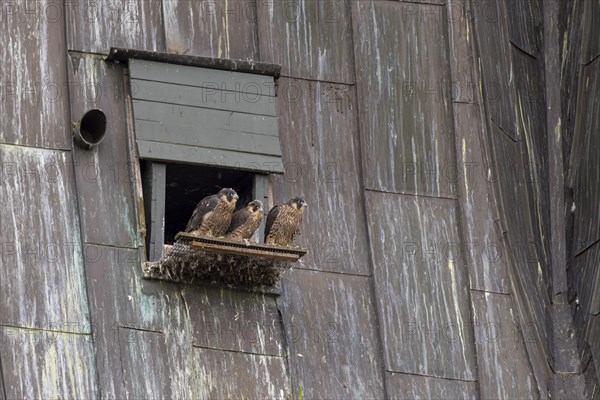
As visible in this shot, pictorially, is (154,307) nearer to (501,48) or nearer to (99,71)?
(99,71)

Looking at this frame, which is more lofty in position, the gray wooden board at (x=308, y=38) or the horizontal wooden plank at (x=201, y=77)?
the gray wooden board at (x=308, y=38)

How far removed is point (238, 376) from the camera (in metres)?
21.0

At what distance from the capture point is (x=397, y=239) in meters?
22.3

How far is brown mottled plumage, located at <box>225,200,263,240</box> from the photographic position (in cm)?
2127

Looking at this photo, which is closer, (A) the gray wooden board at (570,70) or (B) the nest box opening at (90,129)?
(B) the nest box opening at (90,129)

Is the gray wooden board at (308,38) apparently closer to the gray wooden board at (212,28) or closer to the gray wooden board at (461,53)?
the gray wooden board at (212,28)

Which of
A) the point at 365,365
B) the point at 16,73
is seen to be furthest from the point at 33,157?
the point at 365,365

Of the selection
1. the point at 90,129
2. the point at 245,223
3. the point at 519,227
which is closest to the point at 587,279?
the point at 519,227

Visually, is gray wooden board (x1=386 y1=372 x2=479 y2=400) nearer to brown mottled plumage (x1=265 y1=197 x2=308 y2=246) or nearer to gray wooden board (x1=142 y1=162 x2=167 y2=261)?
brown mottled plumage (x1=265 y1=197 x2=308 y2=246)

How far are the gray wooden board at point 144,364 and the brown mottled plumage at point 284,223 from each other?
4.72ft

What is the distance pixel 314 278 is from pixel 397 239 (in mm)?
1019

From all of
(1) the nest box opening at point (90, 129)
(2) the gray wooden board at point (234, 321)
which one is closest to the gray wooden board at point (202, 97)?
(1) the nest box opening at point (90, 129)

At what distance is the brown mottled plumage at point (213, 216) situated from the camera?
69.3 feet

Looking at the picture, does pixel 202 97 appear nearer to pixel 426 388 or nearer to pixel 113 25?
pixel 113 25
